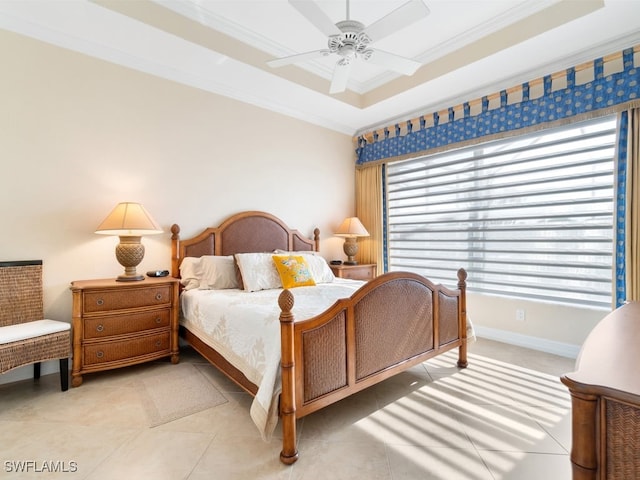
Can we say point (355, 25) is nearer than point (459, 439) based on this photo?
No

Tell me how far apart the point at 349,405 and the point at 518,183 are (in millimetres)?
→ 2824

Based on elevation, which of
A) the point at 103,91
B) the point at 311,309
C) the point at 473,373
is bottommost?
the point at 473,373

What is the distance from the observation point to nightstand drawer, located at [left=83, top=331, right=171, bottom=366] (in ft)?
8.06

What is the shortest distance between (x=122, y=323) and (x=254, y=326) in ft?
4.47

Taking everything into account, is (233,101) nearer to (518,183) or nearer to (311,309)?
(311,309)

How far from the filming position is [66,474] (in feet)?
5.03

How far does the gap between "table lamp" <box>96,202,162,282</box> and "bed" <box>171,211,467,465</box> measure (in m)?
0.45

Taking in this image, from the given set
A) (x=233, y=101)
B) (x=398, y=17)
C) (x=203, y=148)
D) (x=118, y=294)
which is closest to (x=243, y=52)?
(x=233, y=101)

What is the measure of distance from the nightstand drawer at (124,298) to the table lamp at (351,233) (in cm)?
236

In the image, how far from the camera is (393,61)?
2447 millimetres

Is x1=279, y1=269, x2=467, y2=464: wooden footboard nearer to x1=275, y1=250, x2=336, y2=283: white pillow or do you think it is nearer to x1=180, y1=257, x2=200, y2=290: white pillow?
x1=275, y1=250, x2=336, y2=283: white pillow

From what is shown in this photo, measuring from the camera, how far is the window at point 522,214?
2.90 m

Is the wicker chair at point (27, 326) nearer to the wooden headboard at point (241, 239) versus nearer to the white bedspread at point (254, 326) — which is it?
the white bedspread at point (254, 326)

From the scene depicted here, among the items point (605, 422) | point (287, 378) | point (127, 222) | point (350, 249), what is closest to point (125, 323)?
point (127, 222)
